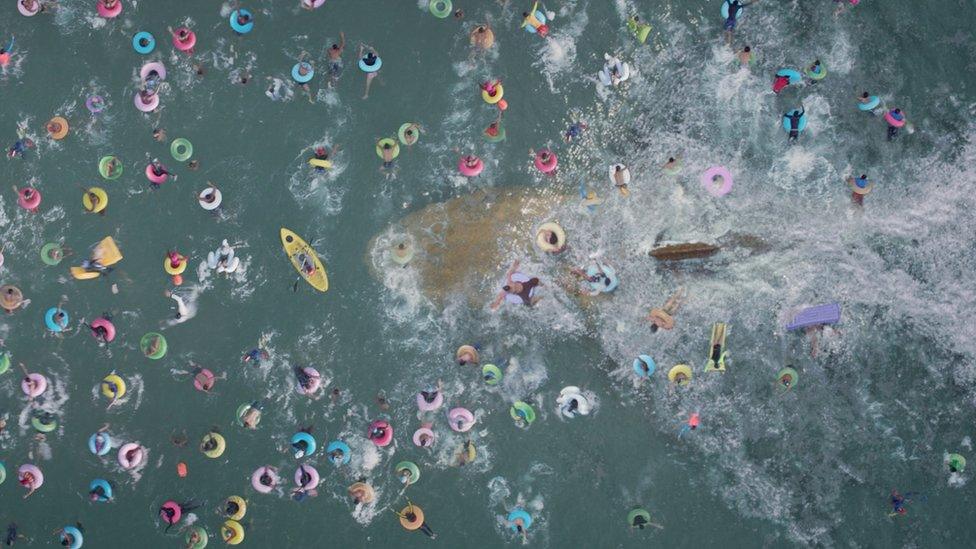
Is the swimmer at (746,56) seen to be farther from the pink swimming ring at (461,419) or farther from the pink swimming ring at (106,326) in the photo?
the pink swimming ring at (106,326)

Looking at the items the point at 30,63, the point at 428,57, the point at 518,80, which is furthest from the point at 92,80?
the point at 518,80

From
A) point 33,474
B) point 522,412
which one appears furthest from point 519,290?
point 33,474

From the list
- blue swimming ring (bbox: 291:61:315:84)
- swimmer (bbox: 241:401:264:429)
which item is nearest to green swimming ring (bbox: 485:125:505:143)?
blue swimming ring (bbox: 291:61:315:84)

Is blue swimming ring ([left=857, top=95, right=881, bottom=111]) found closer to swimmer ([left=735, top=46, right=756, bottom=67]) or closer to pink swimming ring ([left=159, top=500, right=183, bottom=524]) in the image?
swimmer ([left=735, top=46, right=756, bottom=67])

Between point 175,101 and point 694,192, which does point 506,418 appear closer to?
point 694,192

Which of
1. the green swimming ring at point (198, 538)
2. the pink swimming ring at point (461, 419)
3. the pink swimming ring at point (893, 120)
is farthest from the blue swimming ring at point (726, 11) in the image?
the green swimming ring at point (198, 538)
